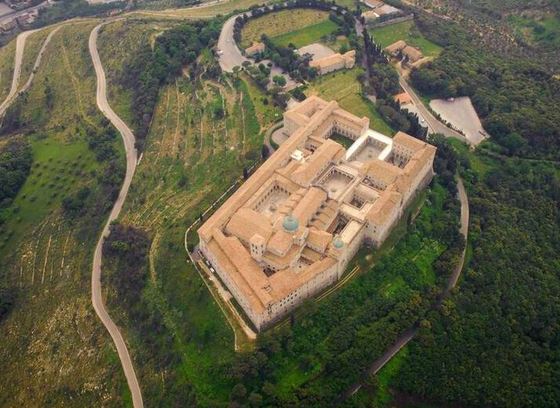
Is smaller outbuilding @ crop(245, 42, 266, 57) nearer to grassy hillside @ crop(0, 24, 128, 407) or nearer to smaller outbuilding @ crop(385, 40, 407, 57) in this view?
smaller outbuilding @ crop(385, 40, 407, 57)

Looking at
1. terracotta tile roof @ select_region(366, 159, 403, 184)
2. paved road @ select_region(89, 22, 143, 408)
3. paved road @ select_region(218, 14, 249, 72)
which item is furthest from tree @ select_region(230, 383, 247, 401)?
paved road @ select_region(218, 14, 249, 72)

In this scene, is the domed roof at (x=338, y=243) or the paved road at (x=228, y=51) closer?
the domed roof at (x=338, y=243)

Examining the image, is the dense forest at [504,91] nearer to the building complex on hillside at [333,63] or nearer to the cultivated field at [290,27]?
the building complex on hillside at [333,63]

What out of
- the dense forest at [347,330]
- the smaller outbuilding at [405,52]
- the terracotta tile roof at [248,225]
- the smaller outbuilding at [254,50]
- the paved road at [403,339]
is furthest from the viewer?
the smaller outbuilding at [405,52]

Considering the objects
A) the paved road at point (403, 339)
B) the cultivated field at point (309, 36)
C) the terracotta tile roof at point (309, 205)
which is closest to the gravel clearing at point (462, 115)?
the paved road at point (403, 339)

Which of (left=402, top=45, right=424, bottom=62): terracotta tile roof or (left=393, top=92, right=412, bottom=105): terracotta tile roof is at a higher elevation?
(left=402, top=45, right=424, bottom=62): terracotta tile roof

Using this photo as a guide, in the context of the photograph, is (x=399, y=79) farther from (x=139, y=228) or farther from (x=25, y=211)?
(x=25, y=211)

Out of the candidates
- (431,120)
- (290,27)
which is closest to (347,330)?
(431,120)
